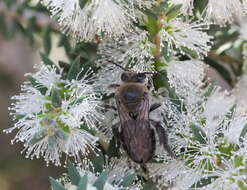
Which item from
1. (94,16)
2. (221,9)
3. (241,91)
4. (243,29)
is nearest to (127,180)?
(94,16)

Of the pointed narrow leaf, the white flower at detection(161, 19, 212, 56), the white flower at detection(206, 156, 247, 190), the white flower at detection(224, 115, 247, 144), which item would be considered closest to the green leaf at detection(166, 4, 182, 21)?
the white flower at detection(161, 19, 212, 56)

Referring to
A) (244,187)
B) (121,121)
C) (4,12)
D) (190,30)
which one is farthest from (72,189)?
(4,12)

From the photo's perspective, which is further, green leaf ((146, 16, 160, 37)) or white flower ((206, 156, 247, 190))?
green leaf ((146, 16, 160, 37))

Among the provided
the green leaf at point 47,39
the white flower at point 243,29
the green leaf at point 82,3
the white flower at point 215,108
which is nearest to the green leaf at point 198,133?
the white flower at point 215,108

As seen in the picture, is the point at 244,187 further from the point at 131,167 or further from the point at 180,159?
the point at 131,167

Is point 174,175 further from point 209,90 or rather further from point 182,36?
point 182,36

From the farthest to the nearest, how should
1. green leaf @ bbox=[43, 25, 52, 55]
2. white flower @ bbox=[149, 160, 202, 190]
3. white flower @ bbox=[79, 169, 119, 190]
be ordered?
1. green leaf @ bbox=[43, 25, 52, 55]
2. white flower @ bbox=[149, 160, 202, 190]
3. white flower @ bbox=[79, 169, 119, 190]

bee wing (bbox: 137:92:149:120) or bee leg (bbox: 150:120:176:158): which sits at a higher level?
bee wing (bbox: 137:92:149:120)

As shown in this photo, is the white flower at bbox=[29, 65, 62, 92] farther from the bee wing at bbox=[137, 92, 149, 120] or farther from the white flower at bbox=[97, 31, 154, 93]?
the bee wing at bbox=[137, 92, 149, 120]
